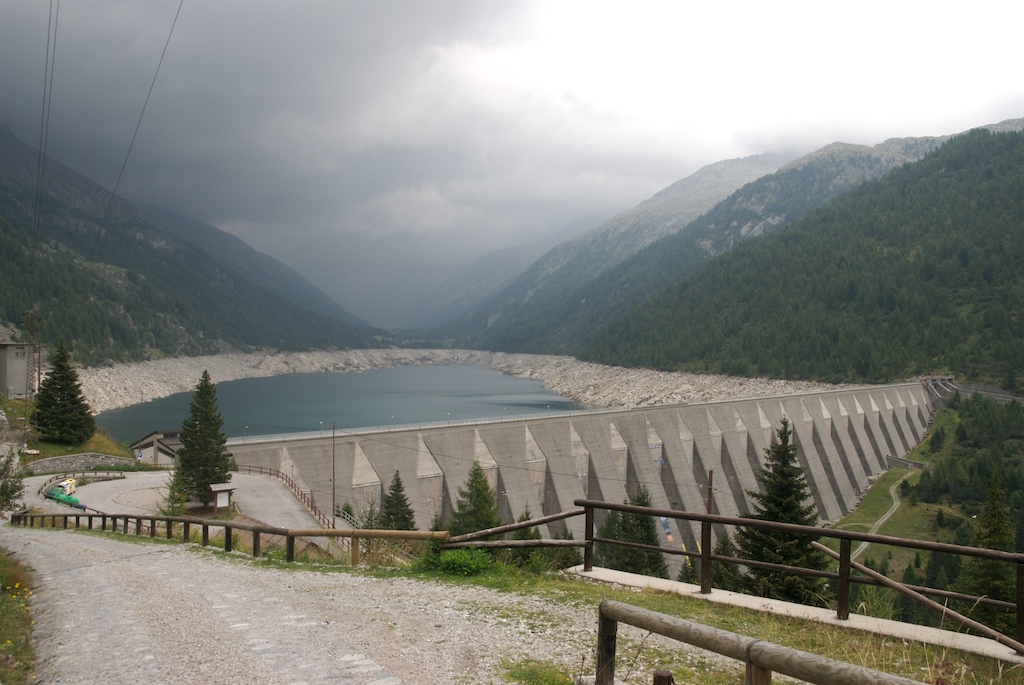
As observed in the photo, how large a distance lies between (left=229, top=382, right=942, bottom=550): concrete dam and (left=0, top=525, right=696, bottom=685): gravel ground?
83.4ft

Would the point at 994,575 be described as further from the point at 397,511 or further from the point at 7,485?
the point at 7,485

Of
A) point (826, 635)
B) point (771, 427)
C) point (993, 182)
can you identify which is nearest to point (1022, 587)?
point (826, 635)

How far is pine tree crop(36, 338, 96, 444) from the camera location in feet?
131

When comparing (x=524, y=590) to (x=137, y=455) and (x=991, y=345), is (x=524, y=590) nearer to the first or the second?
(x=137, y=455)

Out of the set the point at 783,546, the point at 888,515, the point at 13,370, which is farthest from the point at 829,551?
the point at 13,370

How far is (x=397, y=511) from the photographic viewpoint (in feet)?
101

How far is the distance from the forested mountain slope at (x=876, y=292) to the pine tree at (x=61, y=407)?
84.2 metres

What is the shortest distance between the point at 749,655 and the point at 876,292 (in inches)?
4887

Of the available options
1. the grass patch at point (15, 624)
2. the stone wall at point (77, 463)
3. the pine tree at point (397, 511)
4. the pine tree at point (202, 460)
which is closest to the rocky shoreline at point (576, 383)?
the stone wall at point (77, 463)

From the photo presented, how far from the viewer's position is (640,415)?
47.4 metres

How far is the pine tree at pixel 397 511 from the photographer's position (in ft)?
98.8

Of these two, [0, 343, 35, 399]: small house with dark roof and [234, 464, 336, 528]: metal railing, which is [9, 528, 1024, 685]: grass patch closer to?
[234, 464, 336, 528]: metal railing

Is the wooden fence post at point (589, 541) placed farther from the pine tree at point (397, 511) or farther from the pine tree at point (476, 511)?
the pine tree at point (397, 511)

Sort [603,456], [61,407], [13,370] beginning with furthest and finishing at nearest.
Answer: [13,370]
[603,456]
[61,407]
